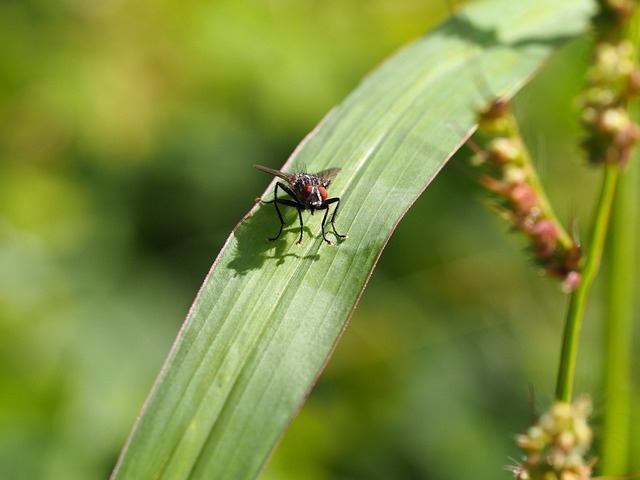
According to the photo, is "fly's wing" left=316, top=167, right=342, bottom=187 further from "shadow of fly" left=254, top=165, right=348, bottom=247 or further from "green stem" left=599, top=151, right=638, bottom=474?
"green stem" left=599, top=151, right=638, bottom=474

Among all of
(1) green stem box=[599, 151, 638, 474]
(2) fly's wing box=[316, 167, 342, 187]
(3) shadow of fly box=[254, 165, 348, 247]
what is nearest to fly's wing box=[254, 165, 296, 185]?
(3) shadow of fly box=[254, 165, 348, 247]

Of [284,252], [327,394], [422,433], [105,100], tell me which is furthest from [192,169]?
[284,252]

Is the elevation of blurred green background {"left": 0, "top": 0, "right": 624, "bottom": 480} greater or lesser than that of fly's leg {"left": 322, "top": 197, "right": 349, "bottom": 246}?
greater

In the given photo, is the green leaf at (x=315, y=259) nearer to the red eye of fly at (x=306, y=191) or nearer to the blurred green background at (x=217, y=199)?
the red eye of fly at (x=306, y=191)

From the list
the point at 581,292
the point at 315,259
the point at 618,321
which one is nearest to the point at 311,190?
the point at 315,259

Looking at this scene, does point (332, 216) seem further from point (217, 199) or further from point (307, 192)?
A: point (217, 199)

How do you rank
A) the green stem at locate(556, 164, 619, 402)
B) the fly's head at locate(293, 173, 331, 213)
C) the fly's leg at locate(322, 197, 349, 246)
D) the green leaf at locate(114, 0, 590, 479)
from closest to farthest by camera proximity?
the green leaf at locate(114, 0, 590, 479) → the green stem at locate(556, 164, 619, 402) → the fly's leg at locate(322, 197, 349, 246) → the fly's head at locate(293, 173, 331, 213)
